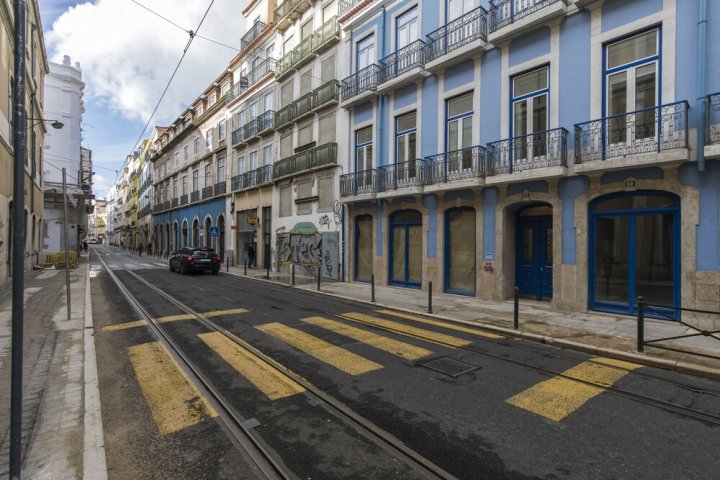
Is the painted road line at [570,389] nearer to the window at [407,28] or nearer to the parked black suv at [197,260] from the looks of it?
the window at [407,28]

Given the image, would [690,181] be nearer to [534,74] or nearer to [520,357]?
[534,74]

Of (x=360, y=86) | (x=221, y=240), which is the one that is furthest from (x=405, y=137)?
(x=221, y=240)

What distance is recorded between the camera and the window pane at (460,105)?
13.0 metres

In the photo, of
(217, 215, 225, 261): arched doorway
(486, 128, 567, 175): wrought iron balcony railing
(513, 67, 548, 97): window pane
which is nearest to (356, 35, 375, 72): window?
(513, 67, 548, 97): window pane

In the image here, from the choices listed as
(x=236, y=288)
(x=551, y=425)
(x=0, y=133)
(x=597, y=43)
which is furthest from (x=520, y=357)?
(x=0, y=133)

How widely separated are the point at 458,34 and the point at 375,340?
36.4ft

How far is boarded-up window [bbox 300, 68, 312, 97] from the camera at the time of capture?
2095cm

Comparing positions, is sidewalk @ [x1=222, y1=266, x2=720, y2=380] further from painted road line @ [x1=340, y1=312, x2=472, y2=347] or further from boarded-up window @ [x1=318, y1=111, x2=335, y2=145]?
boarded-up window @ [x1=318, y1=111, x2=335, y2=145]

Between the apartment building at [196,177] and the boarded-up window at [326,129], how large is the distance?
10.7 metres

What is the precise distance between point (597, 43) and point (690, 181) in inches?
163

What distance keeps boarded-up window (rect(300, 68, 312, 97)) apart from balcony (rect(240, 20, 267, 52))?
25.4 ft

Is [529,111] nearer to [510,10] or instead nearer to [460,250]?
[510,10]

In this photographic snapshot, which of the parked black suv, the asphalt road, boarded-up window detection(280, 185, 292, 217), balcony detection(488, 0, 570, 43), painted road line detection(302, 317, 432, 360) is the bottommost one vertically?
the asphalt road

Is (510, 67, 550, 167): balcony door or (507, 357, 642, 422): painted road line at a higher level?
(510, 67, 550, 167): balcony door
